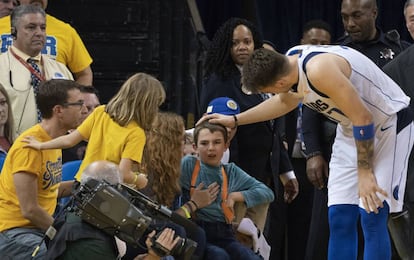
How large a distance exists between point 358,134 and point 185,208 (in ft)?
4.74

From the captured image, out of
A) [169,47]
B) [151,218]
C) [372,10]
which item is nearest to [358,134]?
[151,218]

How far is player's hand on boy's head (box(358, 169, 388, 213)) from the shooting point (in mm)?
5777

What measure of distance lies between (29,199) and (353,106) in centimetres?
180

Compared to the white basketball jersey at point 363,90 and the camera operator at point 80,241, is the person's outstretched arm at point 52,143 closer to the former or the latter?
the camera operator at point 80,241

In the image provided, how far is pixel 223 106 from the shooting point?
7035 millimetres

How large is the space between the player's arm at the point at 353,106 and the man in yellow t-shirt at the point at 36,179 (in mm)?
1512

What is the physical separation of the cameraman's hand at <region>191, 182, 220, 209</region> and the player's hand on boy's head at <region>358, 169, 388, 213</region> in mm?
1286

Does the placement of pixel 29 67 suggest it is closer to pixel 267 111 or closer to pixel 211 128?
pixel 211 128

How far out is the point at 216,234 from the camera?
22.7 feet

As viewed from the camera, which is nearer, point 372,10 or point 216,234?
point 216,234

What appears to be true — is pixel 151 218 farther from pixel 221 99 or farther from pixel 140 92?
pixel 221 99

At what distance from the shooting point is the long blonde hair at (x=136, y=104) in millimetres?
6367

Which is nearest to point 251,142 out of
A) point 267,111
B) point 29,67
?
point 267,111

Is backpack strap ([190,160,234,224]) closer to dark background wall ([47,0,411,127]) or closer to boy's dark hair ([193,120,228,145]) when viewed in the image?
boy's dark hair ([193,120,228,145])
